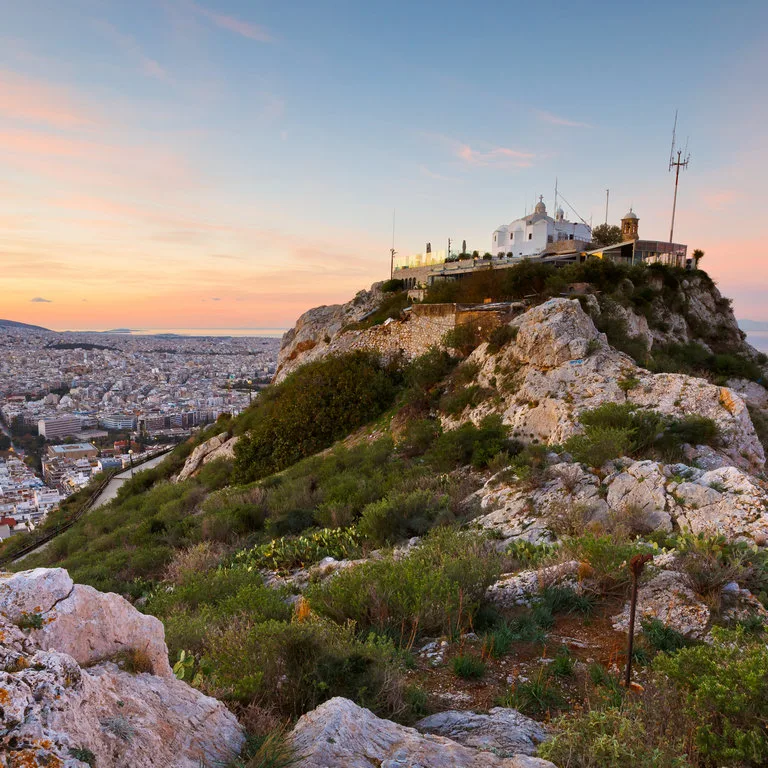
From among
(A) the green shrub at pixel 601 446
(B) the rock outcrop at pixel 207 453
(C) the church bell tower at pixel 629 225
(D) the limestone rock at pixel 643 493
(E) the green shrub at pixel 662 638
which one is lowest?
(B) the rock outcrop at pixel 207 453

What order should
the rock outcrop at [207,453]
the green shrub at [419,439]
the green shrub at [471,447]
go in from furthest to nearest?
the rock outcrop at [207,453] < the green shrub at [419,439] < the green shrub at [471,447]

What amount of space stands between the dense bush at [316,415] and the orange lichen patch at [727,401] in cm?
873

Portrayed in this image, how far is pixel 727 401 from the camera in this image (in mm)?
8516

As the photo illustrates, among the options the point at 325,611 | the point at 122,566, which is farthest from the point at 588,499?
the point at 122,566

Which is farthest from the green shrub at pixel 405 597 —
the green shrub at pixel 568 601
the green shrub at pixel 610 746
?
the green shrub at pixel 610 746

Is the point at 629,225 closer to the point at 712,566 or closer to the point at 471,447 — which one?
the point at 471,447

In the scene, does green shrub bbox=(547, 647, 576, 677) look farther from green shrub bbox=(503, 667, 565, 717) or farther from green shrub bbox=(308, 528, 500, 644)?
green shrub bbox=(308, 528, 500, 644)

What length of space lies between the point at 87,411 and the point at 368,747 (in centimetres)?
8040

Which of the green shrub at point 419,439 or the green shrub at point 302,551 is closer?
the green shrub at point 302,551

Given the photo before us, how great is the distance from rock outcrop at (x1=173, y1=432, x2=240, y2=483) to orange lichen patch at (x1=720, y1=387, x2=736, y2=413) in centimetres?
1419

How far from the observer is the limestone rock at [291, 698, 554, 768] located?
199 cm

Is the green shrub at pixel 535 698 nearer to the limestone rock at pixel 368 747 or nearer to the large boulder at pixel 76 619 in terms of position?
the limestone rock at pixel 368 747

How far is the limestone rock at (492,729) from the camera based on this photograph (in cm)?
245

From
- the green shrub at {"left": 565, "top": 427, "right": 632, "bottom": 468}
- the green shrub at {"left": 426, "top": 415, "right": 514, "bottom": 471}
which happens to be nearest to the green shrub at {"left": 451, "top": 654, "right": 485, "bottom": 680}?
the green shrub at {"left": 565, "top": 427, "right": 632, "bottom": 468}
